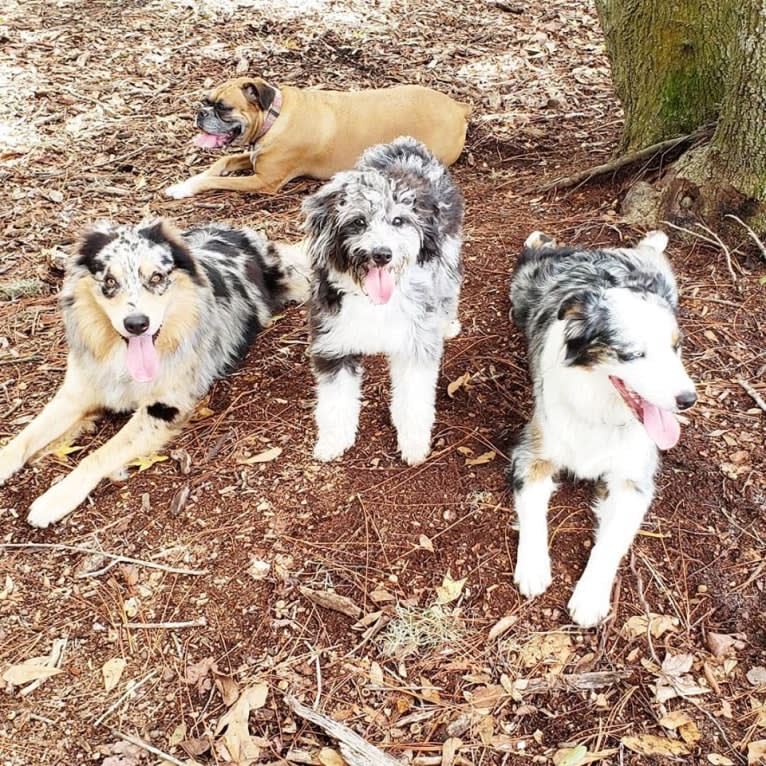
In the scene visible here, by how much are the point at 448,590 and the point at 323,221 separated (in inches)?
70.5

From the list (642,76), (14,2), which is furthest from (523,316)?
(14,2)

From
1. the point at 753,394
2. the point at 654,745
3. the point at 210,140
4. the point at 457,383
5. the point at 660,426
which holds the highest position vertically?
the point at 660,426

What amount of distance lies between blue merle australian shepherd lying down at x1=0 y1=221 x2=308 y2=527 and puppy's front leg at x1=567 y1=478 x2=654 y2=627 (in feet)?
7.75

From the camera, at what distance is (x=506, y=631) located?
3135mm

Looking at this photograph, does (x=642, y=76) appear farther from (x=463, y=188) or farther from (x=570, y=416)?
(x=570, y=416)

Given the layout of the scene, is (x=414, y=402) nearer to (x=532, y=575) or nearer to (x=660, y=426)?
(x=532, y=575)

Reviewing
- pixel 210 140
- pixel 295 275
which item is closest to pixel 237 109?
pixel 210 140

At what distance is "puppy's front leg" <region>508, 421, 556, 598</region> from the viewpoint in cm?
324

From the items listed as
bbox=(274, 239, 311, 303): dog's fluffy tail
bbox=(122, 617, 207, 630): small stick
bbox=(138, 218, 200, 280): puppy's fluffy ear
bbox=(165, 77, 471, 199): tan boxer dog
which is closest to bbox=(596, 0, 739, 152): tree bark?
bbox=(165, 77, 471, 199): tan boxer dog

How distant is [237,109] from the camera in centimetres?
674

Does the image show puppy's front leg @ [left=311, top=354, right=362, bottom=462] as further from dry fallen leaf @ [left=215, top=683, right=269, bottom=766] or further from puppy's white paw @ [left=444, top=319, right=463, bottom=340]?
dry fallen leaf @ [left=215, top=683, right=269, bottom=766]

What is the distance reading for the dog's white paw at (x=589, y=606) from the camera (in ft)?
10.2

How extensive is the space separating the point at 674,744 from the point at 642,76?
14.5 ft

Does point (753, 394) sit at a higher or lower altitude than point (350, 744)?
higher
